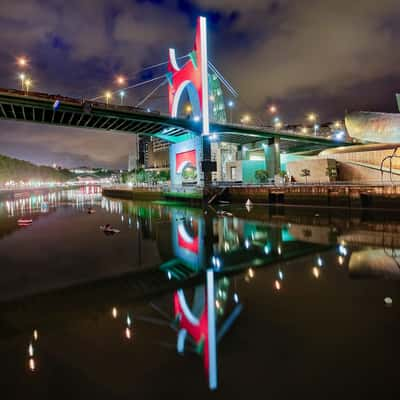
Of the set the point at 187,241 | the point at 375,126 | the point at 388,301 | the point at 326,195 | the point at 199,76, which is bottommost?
the point at 187,241

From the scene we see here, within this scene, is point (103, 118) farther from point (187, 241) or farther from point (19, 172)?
point (19, 172)

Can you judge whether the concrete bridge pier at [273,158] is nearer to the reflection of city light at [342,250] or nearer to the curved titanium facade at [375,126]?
the curved titanium facade at [375,126]

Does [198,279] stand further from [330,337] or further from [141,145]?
[141,145]

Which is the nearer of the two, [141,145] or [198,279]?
[198,279]

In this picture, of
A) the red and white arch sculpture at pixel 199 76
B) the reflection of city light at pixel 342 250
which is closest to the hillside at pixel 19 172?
the red and white arch sculpture at pixel 199 76

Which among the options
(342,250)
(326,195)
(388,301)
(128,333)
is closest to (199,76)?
(326,195)

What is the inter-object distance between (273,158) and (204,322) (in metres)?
36.5

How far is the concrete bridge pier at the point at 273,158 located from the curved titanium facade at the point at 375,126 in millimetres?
11875

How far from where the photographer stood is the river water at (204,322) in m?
3.04

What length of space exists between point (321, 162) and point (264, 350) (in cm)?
2676

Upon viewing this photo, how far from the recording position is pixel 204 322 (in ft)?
14.8

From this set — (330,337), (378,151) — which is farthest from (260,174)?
(330,337)

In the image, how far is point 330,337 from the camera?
151 inches

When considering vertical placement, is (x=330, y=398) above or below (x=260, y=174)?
below
